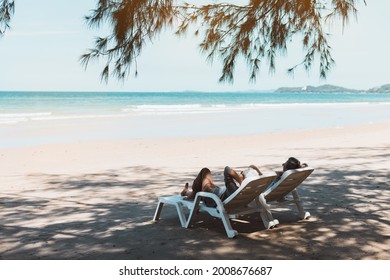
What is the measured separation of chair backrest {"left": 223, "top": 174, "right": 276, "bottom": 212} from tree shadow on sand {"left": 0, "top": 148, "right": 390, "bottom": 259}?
275 millimetres

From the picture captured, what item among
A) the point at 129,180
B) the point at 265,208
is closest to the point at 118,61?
the point at 265,208

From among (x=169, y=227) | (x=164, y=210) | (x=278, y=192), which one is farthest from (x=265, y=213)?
(x=164, y=210)

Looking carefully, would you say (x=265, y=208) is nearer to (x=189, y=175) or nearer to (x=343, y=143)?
(x=189, y=175)

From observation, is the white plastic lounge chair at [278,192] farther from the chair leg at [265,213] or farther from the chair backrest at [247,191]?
the chair backrest at [247,191]

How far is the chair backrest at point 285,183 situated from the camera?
4697mm

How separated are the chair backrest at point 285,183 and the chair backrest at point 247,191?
0.47 feet

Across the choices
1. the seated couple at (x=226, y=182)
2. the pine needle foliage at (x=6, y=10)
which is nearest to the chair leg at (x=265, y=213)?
the seated couple at (x=226, y=182)

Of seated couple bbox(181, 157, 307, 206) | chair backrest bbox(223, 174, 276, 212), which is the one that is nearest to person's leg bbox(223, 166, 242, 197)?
seated couple bbox(181, 157, 307, 206)

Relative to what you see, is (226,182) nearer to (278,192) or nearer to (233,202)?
(233,202)

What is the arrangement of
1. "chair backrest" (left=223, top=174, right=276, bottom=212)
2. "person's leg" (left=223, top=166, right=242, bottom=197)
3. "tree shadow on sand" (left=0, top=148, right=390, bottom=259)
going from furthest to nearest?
"person's leg" (left=223, top=166, right=242, bottom=197)
"chair backrest" (left=223, top=174, right=276, bottom=212)
"tree shadow on sand" (left=0, top=148, right=390, bottom=259)

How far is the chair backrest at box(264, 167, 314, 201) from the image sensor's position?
470 cm

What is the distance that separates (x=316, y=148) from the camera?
12.4 meters

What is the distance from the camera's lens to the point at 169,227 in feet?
15.8

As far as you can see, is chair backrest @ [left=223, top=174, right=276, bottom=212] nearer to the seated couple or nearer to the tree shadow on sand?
the seated couple
